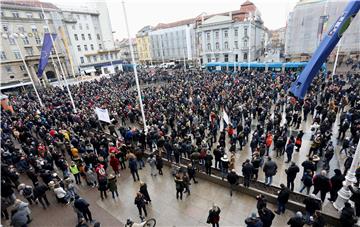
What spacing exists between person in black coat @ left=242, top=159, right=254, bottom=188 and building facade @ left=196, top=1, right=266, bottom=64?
39259 mm

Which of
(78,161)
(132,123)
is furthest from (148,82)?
(78,161)

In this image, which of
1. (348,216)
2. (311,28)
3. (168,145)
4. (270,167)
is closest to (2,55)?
(168,145)

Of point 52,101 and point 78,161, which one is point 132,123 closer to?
point 78,161

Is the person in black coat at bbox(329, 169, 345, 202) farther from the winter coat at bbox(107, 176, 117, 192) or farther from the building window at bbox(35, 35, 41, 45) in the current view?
the building window at bbox(35, 35, 41, 45)

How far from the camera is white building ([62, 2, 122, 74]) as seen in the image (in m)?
44.8

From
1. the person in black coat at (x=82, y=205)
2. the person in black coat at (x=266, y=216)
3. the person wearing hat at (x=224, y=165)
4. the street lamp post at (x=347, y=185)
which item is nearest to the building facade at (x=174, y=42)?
the person wearing hat at (x=224, y=165)

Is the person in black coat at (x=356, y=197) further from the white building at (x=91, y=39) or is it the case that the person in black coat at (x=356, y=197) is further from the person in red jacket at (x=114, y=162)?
the white building at (x=91, y=39)

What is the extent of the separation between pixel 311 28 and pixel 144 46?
173 ft

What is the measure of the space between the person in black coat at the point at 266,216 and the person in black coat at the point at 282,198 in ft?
3.26

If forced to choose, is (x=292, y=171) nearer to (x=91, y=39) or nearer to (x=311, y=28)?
(x=311, y=28)

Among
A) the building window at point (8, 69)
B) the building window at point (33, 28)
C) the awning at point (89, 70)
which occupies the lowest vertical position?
the awning at point (89, 70)

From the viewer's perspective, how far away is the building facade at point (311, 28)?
30953 millimetres

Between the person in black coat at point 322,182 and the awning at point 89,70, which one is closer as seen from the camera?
the person in black coat at point 322,182

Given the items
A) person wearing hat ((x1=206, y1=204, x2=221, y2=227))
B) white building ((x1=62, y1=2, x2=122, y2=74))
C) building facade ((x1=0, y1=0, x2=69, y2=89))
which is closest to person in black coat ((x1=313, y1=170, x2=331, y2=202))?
person wearing hat ((x1=206, y1=204, x2=221, y2=227))
